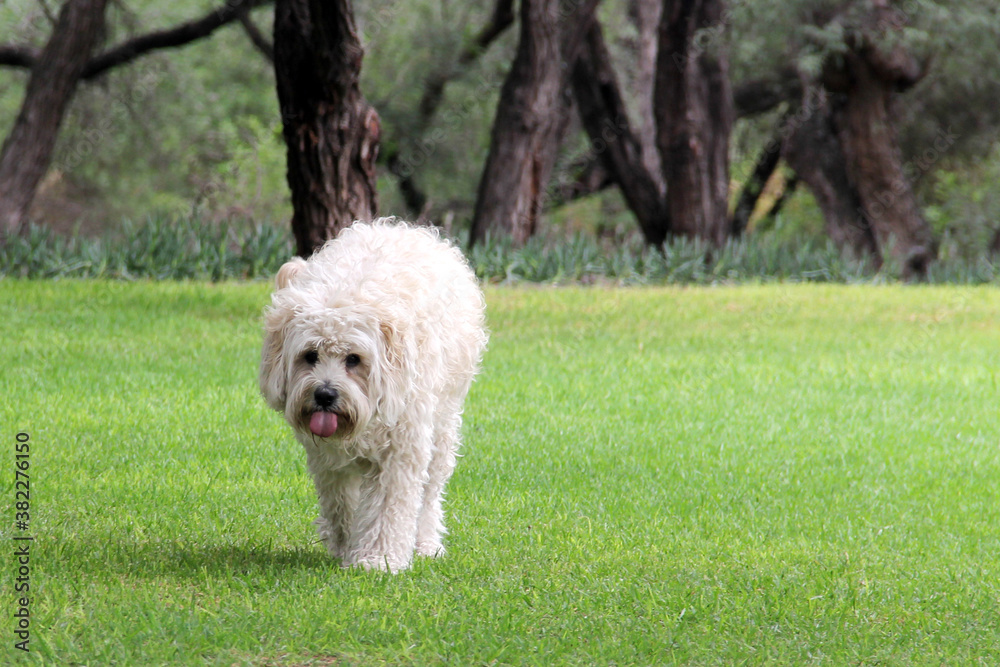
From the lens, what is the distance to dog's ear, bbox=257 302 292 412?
15.4ft

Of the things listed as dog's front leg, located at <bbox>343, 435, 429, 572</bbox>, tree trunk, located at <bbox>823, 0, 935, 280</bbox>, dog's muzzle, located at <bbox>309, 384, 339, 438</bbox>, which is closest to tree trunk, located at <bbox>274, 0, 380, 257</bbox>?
dog's front leg, located at <bbox>343, 435, 429, 572</bbox>

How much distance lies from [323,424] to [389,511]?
606 millimetres

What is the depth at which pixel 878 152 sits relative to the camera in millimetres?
21375

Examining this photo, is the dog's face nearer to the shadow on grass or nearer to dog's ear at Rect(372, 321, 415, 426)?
dog's ear at Rect(372, 321, 415, 426)

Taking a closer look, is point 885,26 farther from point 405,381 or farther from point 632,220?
point 405,381

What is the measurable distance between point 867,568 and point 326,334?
2.63 metres

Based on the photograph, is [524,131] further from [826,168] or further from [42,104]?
[826,168]

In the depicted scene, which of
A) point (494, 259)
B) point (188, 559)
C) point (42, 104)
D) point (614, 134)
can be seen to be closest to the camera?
point (188, 559)

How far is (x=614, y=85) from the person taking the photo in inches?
811

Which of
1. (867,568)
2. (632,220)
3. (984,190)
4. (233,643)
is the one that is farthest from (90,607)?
(632,220)

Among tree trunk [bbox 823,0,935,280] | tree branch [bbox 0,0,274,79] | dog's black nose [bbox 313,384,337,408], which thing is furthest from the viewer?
tree trunk [bbox 823,0,935,280]

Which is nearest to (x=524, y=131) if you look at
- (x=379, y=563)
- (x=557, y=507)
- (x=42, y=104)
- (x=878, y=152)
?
(x=42, y=104)

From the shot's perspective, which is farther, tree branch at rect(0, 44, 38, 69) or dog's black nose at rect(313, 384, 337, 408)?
tree branch at rect(0, 44, 38, 69)

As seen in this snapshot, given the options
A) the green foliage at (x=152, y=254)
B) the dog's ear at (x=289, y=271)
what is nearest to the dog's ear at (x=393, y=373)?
the dog's ear at (x=289, y=271)
